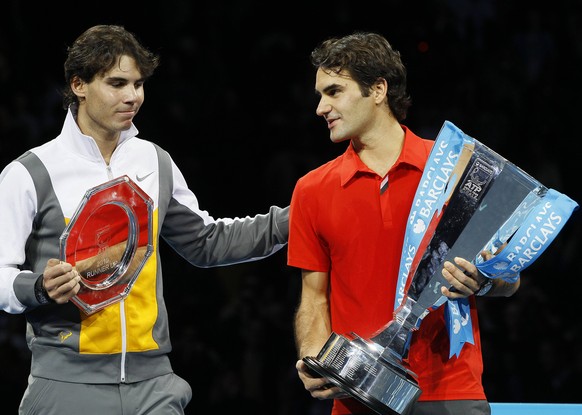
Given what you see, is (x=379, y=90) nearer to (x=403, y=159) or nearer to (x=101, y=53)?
(x=403, y=159)

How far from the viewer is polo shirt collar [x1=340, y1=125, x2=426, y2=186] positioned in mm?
3002

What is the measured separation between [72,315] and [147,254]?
288 millimetres

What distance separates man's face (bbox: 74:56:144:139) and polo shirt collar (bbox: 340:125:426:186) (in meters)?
0.69

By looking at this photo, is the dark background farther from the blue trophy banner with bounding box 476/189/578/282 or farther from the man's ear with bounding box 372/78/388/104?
the blue trophy banner with bounding box 476/189/578/282

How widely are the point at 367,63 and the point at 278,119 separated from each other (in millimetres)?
4143

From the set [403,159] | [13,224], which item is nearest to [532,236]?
[403,159]

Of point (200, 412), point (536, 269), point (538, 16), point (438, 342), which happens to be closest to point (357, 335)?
point (438, 342)

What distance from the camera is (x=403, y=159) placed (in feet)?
9.85

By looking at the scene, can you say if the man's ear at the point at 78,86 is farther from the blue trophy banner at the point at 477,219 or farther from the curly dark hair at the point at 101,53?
the blue trophy banner at the point at 477,219

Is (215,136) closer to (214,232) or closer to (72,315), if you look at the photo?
(214,232)

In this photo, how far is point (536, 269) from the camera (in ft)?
21.0

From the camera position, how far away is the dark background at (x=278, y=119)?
5941mm

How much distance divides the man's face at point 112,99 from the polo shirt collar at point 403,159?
69 cm

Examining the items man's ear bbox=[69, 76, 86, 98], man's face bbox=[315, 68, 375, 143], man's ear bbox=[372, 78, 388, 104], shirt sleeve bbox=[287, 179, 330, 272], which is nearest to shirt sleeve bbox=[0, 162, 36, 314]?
man's ear bbox=[69, 76, 86, 98]
